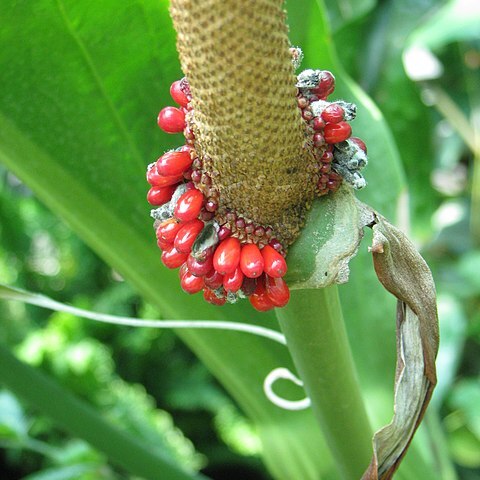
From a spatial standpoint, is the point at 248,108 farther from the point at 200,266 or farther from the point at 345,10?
the point at 345,10

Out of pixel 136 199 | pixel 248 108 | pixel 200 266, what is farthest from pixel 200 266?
pixel 136 199

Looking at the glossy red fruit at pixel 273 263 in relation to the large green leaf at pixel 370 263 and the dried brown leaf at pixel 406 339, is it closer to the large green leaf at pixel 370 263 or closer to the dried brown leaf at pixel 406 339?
the dried brown leaf at pixel 406 339

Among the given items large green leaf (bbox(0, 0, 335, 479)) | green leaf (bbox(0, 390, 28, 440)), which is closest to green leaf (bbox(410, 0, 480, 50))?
large green leaf (bbox(0, 0, 335, 479))

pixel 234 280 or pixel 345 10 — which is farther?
pixel 345 10

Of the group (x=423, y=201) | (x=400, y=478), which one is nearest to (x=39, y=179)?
(x=400, y=478)

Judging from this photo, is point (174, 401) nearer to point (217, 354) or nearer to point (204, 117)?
point (217, 354)

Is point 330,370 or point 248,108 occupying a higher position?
point 248,108
